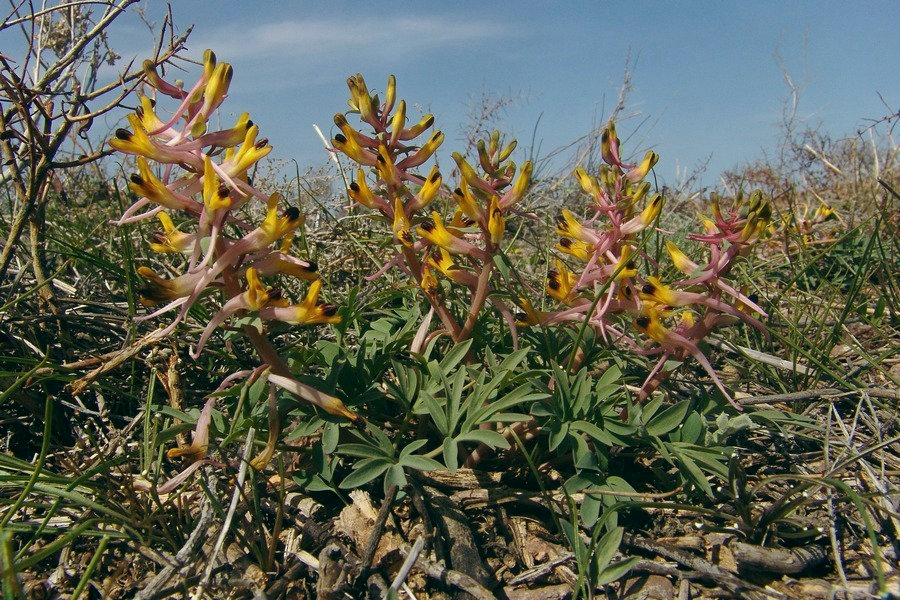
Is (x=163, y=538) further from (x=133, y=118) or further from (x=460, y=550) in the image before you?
(x=133, y=118)

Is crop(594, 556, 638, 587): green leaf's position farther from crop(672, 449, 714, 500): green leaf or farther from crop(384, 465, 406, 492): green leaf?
crop(384, 465, 406, 492): green leaf

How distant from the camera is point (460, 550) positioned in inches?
75.1

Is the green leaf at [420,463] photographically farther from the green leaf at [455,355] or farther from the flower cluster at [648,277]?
the flower cluster at [648,277]

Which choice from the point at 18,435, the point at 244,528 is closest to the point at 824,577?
the point at 244,528

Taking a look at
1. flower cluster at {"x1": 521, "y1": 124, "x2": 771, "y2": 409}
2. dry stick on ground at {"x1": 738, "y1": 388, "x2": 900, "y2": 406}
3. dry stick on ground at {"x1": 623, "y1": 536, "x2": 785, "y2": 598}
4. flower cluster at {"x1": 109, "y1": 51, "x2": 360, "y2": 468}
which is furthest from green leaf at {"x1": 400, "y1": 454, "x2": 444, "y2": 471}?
dry stick on ground at {"x1": 738, "y1": 388, "x2": 900, "y2": 406}

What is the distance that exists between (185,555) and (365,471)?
539mm

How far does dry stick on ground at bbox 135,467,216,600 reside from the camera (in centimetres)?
169

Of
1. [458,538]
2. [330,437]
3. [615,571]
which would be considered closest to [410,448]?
[330,437]

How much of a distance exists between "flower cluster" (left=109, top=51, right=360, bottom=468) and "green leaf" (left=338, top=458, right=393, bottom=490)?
141 mm

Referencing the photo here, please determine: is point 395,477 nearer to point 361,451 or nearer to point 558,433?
point 361,451

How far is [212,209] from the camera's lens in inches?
61.7

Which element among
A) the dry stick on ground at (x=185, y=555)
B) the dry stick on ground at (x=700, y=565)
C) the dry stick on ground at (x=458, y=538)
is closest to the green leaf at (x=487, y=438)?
the dry stick on ground at (x=458, y=538)

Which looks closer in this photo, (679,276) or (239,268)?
(239,268)

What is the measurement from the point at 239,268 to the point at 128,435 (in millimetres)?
868
